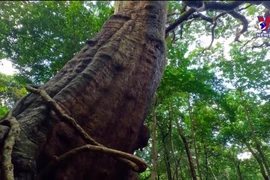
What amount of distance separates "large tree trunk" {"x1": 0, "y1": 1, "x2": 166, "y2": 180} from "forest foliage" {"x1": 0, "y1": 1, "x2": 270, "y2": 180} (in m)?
1.23

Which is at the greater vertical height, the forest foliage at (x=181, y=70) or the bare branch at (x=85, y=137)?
the forest foliage at (x=181, y=70)

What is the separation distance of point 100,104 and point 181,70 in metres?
5.92

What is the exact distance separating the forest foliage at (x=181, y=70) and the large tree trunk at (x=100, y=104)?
123 centimetres

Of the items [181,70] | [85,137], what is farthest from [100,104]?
[181,70]

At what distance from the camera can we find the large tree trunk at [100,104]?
127 centimetres

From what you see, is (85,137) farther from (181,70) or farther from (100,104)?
(181,70)

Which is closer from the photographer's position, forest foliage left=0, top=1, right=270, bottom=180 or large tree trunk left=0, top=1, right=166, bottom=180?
large tree trunk left=0, top=1, right=166, bottom=180

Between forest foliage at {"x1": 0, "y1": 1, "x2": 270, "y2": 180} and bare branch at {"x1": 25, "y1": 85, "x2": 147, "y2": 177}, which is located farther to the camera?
forest foliage at {"x1": 0, "y1": 1, "x2": 270, "y2": 180}

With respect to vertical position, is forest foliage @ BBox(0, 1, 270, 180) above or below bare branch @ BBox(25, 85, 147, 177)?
above

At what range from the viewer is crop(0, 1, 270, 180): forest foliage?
19.8 ft

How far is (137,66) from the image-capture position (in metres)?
2.06

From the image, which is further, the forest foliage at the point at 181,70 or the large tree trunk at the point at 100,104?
the forest foliage at the point at 181,70

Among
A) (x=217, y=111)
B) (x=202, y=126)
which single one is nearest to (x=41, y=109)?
(x=202, y=126)

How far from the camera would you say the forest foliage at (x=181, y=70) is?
19.8 feet
